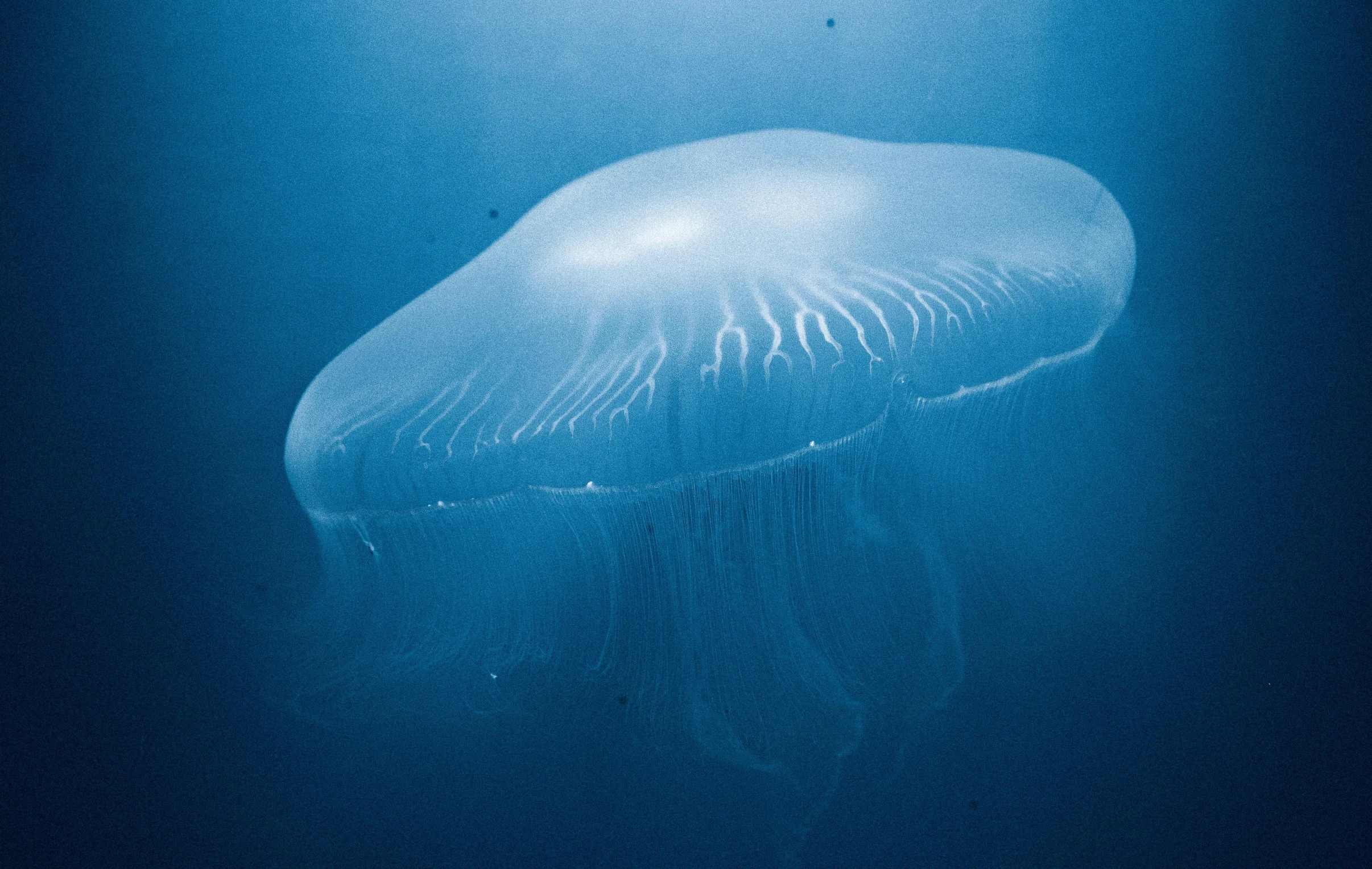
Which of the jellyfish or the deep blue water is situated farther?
the deep blue water

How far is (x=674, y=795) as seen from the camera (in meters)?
1.79

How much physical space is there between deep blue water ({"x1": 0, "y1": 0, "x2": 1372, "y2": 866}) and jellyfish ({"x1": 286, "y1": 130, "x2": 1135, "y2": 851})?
0.28 ft

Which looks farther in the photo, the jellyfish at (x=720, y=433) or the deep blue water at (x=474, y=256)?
the deep blue water at (x=474, y=256)

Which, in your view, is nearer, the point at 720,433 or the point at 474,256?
the point at 720,433

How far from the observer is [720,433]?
56.3 inches

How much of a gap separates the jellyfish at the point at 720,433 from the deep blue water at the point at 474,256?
0.09 m

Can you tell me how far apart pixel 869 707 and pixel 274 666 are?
125cm

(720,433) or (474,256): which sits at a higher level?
(474,256)

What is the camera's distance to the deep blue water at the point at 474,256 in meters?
1.67

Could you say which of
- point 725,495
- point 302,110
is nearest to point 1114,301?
point 725,495

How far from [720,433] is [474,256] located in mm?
645

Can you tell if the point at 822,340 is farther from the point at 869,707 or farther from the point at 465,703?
the point at 465,703

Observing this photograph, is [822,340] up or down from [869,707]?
up

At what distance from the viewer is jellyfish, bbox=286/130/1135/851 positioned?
146 cm
